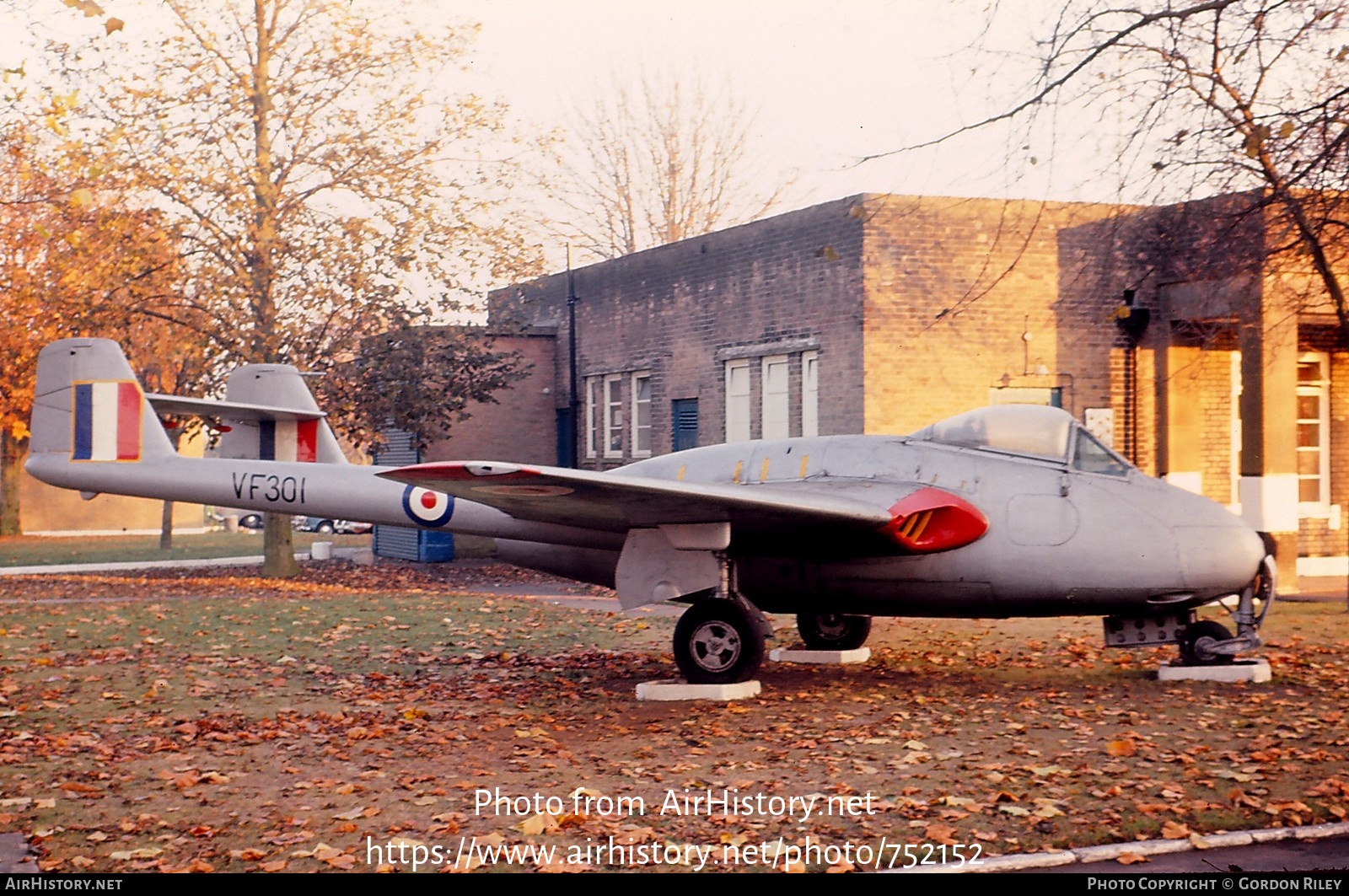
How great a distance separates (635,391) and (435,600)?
23.4 feet

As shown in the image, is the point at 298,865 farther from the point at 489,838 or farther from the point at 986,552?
the point at 986,552

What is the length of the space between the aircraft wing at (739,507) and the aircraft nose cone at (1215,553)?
5.56ft

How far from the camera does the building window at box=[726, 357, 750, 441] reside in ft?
72.6

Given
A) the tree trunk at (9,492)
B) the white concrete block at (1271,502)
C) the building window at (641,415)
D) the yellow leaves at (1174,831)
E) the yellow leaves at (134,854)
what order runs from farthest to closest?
the tree trunk at (9,492) < the building window at (641,415) < the white concrete block at (1271,502) < the yellow leaves at (1174,831) < the yellow leaves at (134,854)

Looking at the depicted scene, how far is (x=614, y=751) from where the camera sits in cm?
877

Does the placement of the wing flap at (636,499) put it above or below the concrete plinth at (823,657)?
above

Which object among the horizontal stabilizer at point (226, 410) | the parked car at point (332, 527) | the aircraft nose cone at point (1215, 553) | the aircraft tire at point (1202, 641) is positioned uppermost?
the horizontal stabilizer at point (226, 410)

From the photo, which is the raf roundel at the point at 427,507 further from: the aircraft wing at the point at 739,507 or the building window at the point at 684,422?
the building window at the point at 684,422

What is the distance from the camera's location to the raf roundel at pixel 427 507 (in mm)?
12609

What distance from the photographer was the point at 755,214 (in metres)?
49.2

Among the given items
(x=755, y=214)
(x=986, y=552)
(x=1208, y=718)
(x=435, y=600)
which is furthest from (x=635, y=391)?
(x=755, y=214)

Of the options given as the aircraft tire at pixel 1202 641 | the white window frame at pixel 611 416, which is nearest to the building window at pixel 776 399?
the white window frame at pixel 611 416

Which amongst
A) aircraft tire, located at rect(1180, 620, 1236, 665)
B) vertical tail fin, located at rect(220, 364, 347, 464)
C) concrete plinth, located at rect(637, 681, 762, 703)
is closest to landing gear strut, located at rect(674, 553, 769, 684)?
concrete plinth, located at rect(637, 681, 762, 703)

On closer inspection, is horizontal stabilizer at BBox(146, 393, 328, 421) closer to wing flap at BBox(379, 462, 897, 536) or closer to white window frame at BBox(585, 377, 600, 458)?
wing flap at BBox(379, 462, 897, 536)
